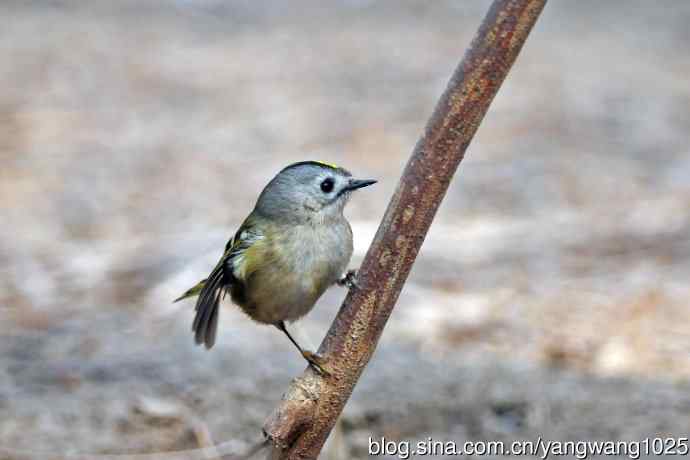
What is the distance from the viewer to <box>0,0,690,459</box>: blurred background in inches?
202

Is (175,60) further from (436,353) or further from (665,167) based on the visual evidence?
(436,353)

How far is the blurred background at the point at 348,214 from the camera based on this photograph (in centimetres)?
513

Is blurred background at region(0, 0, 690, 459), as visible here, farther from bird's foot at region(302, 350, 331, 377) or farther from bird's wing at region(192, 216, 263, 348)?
bird's foot at region(302, 350, 331, 377)

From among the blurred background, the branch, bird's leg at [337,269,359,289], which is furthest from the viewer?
the blurred background

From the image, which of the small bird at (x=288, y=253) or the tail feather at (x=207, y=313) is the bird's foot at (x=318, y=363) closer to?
the small bird at (x=288, y=253)

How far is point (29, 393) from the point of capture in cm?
527

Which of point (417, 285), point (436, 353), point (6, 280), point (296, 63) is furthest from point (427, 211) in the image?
point (296, 63)

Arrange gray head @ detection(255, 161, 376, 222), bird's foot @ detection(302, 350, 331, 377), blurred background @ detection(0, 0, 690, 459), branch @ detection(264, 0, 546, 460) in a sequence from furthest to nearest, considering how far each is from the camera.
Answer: blurred background @ detection(0, 0, 690, 459) → gray head @ detection(255, 161, 376, 222) → bird's foot @ detection(302, 350, 331, 377) → branch @ detection(264, 0, 546, 460)

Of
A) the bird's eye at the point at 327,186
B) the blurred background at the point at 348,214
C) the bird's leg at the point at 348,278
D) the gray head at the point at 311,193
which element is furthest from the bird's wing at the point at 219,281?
the blurred background at the point at 348,214

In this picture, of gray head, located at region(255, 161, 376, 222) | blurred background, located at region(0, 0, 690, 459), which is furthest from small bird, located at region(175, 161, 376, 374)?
blurred background, located at region(0, 0, 690, 459)

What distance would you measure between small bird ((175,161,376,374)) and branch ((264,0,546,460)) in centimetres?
62

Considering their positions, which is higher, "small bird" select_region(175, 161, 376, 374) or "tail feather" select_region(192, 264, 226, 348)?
"small bird" select_region(175, 161, 376, 374)

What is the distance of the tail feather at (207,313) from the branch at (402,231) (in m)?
0.82

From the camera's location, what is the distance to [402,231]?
334 centimetres
